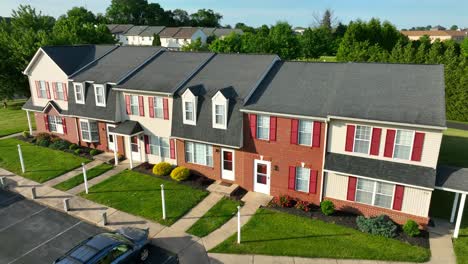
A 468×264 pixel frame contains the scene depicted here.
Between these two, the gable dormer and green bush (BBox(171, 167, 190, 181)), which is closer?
the gable dormer

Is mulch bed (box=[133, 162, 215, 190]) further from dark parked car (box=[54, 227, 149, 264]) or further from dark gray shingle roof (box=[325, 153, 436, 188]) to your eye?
dark gray shingle roof (box=[325, 153, 436, 188])

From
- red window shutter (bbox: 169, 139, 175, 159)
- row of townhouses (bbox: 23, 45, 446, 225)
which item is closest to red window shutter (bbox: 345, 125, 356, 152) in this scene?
row of townhouses (bbox: 23, 45, 446, 225)

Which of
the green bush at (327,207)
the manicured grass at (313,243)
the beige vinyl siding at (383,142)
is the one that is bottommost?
the manicured grass at (313,243)

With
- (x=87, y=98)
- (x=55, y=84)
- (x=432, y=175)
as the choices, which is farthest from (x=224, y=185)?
(x=55, y=84)

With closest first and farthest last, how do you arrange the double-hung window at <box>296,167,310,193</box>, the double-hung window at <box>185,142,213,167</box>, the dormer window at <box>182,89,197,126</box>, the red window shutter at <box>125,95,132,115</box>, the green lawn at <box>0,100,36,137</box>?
the double-hung window at <box>296,167,310,193</box>
the dormer window at <box>182,89,197,126</box>
the double-hung window at <box>185,142,213,167</box>
the red window shutter at <box>125,95,132,115</box>
the green lawn at <box>0,100,36,137</box>

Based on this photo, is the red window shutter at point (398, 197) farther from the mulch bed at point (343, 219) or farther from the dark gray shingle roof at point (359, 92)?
the dark gray shingle roof at point (359, 92)

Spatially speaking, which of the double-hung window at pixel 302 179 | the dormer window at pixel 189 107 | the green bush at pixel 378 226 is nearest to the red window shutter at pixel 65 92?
the dormer window at pixel 189 107

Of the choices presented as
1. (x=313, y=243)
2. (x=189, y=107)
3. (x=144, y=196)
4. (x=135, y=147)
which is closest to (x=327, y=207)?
(x=313, y=243)
